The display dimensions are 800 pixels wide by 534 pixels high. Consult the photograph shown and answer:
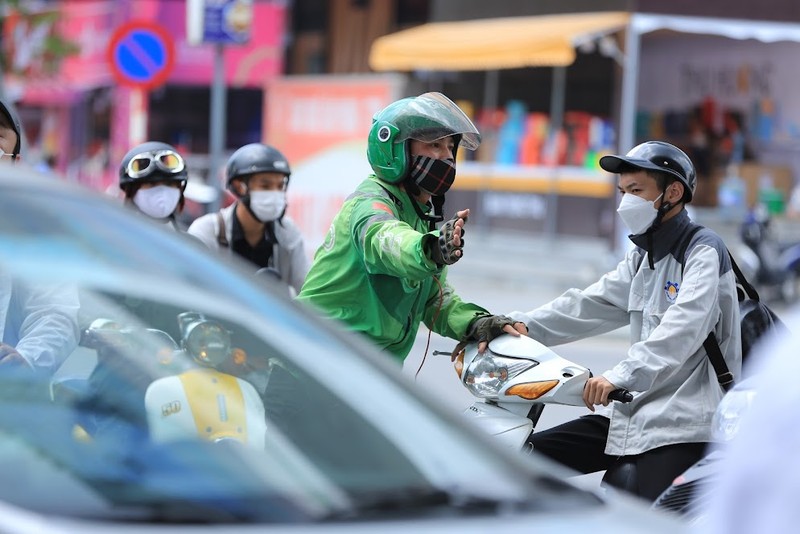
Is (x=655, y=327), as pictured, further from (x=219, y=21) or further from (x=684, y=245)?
(x=219, y=21)

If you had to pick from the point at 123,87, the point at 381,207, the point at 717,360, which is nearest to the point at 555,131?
the point at 123,87

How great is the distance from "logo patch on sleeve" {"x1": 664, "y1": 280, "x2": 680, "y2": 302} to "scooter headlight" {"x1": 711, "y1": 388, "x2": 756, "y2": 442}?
31.6 inches

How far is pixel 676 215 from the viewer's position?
473 cm

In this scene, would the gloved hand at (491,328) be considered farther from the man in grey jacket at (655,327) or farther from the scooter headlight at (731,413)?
the scooter headlight at (731,413)

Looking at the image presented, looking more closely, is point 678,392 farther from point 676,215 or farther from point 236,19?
point 236,19

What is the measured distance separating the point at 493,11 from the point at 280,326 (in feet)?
65.6

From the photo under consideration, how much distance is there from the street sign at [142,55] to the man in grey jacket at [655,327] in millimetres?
7935

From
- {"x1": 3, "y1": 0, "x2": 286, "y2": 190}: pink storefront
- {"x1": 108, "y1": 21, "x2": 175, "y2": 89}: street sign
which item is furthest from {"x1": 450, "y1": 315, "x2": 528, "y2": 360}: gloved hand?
{"x1": 3, "y1": 0, "x2": 286, "y2": 190}: pink storefront

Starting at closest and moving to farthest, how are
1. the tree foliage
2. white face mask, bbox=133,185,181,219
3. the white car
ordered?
the white car, white face mask, bbox=133,185,181,219, the tree foliage

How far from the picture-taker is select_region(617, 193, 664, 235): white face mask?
471cm

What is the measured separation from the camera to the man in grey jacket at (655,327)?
4430 mm

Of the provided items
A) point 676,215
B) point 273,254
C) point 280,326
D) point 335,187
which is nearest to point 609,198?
point 335,187

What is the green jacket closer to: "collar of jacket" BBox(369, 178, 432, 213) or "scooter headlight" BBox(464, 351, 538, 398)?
"collar of jacket" BBox(369, 178, 432, 213)

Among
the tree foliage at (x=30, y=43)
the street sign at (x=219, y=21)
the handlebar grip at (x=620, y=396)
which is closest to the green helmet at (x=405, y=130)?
the handlebar grip at (x=620, y=396)
